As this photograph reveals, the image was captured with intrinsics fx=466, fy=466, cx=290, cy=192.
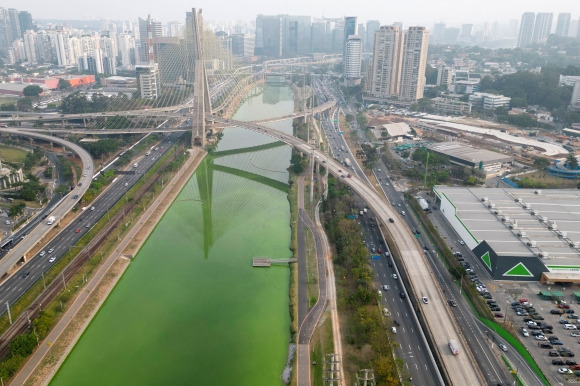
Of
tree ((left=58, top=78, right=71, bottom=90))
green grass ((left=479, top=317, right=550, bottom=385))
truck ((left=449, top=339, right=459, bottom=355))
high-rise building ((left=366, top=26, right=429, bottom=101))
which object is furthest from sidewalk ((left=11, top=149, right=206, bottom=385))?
tree ((left=58, top=78, right=71, bottom=90))

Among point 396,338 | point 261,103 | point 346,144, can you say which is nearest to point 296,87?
point 261,103

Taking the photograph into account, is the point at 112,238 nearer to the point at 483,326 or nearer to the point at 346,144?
the point at 483,326

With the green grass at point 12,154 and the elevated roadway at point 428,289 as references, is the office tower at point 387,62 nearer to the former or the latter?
the elevated roadway at point 428,289

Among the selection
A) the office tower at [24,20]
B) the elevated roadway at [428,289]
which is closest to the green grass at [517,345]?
the elevated roadway at [428,289]

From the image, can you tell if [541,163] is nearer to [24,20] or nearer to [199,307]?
[199,307]

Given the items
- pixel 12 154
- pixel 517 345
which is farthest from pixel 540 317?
pixel 12 154

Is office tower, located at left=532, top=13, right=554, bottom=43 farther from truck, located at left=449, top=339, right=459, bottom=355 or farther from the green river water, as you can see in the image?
truck, located at left=449, top=339, right=459, bottom=355
